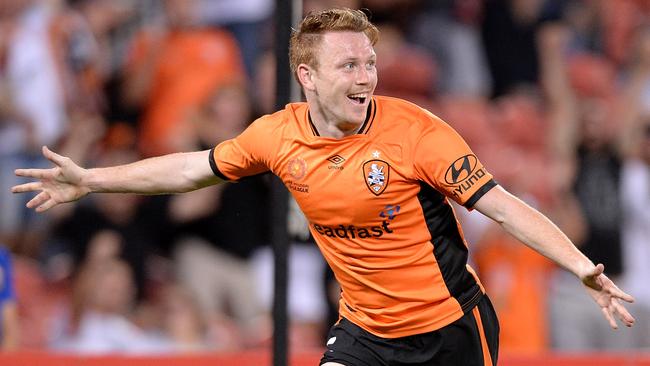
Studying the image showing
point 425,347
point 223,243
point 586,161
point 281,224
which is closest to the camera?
point 425,347

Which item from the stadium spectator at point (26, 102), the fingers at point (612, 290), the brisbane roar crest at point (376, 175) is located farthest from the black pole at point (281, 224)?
the stadium spectator at point (26, 102)

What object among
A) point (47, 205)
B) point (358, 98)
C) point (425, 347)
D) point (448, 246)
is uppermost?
point (358, 98)

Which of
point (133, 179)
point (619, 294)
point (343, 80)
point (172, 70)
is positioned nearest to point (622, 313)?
point (619, 294)

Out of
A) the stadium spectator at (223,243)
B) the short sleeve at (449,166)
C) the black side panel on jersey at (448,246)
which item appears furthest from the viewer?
the stadium spectator at (223,243)

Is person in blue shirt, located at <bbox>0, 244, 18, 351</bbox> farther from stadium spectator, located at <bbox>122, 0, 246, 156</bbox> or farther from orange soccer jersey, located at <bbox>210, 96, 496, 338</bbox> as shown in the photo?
orange soccer jersey, located at <bbox>210, 96, 496, 338</bbox>

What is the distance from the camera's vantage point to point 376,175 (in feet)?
13.3

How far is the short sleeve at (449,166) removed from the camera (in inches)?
155

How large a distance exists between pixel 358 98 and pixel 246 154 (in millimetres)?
522

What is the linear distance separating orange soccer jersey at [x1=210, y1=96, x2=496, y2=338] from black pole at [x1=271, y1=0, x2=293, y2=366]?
1.14ft

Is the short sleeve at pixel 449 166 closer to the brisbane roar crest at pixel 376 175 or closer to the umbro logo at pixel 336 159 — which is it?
the brisbane roar crest at pixel 376 175

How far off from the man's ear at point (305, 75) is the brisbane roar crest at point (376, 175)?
1.27 feet

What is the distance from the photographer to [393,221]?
4094mm

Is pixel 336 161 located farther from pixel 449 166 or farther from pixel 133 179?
pixel 133 179

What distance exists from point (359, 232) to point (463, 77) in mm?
4512
